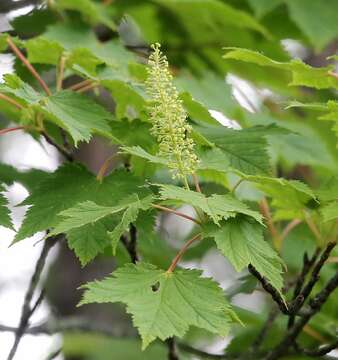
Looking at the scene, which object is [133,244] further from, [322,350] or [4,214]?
[322,350]

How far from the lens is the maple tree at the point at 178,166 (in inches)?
66.0

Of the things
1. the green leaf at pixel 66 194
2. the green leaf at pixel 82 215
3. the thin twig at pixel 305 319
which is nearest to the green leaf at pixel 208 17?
the green leaf at pixel 66 194

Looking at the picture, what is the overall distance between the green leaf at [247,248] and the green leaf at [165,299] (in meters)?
0.09

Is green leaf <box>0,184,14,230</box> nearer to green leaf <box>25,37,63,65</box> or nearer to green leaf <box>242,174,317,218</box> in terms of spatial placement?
green leaf <box>25,37,63,65</box>

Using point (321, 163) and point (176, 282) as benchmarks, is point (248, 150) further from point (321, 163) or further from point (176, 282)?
point (321, 163)

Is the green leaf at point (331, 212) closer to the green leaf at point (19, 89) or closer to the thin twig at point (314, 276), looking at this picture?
the thin twig at point (314, 276)

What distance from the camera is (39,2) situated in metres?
3.32

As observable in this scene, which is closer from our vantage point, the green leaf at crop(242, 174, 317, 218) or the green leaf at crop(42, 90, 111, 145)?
the green leaf at crop(42, 90, 111, 145)

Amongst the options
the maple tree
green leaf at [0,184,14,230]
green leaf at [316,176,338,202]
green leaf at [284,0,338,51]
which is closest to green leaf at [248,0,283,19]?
the maple tree

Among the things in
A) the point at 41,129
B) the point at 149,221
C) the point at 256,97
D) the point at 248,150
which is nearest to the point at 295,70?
the point at 248,150

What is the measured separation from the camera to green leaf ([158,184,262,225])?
160 cm

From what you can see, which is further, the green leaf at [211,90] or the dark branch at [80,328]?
Answer: the dark branch at [80,328]

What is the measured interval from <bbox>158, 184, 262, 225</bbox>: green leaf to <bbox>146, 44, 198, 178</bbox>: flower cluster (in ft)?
0.30

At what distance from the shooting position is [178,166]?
1.74 m
